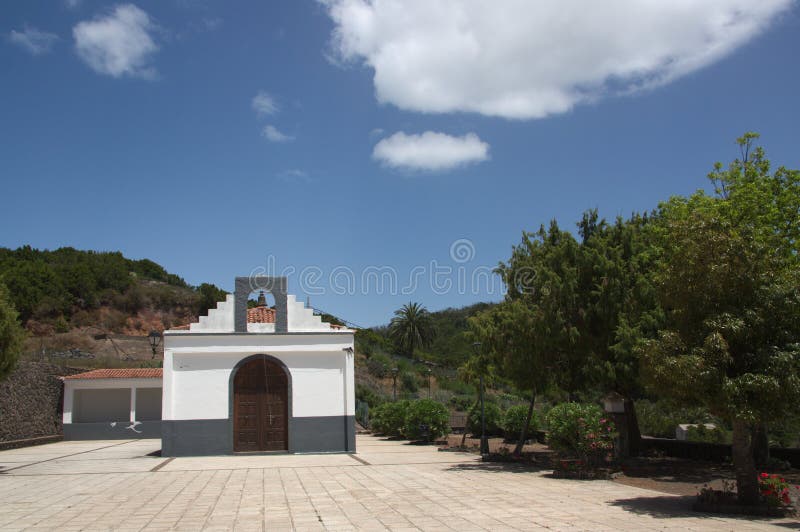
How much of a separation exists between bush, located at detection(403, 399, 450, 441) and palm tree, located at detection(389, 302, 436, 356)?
41.6 metres

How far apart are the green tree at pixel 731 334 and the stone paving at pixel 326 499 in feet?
5.70

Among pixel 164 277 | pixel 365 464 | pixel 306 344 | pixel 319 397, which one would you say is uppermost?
pixel 164 277

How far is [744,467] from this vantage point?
1060 cm

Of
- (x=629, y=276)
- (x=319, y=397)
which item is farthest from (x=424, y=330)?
(x=629, y=276)

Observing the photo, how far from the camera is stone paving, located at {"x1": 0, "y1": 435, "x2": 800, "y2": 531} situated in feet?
31.4

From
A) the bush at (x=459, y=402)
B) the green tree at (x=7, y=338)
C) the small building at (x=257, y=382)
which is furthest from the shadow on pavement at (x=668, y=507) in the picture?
the bush at (x=459, y=402)

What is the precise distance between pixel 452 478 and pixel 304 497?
4200 mm

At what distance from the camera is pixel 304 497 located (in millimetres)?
12078

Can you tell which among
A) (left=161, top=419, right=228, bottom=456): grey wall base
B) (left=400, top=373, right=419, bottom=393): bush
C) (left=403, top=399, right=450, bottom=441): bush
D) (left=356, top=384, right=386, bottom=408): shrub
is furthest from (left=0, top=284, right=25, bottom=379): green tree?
(left=400, top=373, right=419, bottom=393): bush

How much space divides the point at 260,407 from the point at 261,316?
11.3 ft

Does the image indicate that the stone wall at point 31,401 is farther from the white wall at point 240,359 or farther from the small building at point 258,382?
the small building at point 258,382

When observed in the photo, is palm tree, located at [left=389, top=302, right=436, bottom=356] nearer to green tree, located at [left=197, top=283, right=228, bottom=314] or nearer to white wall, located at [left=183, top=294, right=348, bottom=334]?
green tree, located at [left=197, top=283, right=228, bottom=314]

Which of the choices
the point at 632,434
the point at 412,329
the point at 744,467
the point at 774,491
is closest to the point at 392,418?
the point at 632,434

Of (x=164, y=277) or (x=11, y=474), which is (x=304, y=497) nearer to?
(x=11, y=474)
